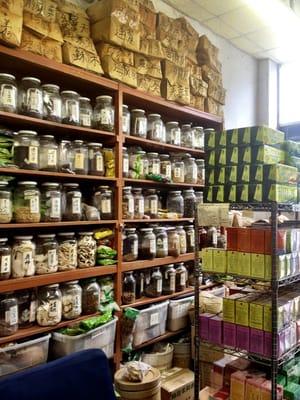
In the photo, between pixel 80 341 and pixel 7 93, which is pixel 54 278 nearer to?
pixel 80 341

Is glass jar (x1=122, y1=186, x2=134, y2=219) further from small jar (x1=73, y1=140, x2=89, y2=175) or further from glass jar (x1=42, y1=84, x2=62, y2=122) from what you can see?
glass jar (x1=42, y1=84, x2=62, y2=122)

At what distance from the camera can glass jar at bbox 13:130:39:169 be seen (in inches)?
86.9

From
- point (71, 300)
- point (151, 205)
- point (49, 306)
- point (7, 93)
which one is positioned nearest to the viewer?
point (7, 93)

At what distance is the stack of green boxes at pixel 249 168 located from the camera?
2.01 metres

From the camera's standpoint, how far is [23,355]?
208 cm

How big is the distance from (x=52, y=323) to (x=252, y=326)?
1157 mm

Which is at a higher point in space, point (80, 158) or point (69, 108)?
point (69, 108)

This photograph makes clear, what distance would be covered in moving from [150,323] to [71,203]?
1.10 m

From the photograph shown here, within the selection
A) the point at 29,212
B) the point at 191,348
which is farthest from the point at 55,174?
the point at 191,348

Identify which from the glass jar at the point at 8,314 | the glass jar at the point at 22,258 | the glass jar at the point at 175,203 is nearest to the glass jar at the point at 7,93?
the glass jar at the point at 22,258

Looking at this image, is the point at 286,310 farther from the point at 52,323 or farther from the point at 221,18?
the point at 221,18

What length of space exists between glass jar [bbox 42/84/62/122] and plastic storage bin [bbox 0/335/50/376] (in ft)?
4.33

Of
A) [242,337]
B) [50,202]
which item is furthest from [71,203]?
[242,337]

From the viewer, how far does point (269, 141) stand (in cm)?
208
